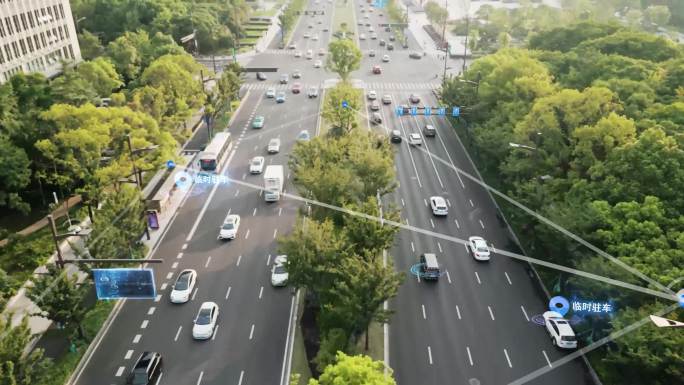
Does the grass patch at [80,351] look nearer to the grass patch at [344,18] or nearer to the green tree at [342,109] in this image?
the green tree at [342,109]

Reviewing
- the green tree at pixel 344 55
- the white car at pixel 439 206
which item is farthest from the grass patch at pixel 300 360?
the green tree at pixel 344 55

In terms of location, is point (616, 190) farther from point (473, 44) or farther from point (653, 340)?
point (473, 44)

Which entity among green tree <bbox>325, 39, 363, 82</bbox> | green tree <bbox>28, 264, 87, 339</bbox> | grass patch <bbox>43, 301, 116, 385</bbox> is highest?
green tree <bbox>325, 39, 363, 82</bbox>

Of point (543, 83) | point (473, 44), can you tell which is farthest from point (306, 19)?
point (543, 83)

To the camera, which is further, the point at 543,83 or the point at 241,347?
the point at 543,83

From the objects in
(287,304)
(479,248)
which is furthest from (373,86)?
(287,304)

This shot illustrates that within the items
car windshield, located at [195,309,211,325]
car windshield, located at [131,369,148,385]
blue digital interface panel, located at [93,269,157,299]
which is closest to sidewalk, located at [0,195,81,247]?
blue digital interface panel, located at [93,269,157,299]

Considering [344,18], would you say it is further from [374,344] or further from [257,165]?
[374,344]

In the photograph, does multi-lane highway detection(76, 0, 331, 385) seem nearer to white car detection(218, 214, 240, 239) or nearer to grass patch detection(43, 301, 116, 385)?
white car detection(218, 214, 240, 239)
